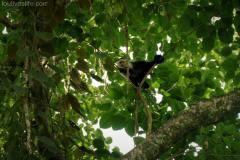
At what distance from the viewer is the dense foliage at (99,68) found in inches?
70.4

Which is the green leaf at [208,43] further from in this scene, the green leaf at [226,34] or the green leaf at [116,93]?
the green leaf at [116,93]

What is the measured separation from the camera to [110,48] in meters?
4.70

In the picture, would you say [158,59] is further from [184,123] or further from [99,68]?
[184,123]

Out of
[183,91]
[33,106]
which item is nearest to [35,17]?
[33,106]

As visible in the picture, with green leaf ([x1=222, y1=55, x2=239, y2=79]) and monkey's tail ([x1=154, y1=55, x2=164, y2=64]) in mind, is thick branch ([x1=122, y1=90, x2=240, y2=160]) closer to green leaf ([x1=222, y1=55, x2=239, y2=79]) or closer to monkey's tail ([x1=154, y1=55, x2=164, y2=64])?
green leaf ([x1=222, y1=55, x2=239, y2=79])

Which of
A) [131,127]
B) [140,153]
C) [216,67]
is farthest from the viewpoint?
[216,67]

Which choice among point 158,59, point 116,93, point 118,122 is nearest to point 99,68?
point 116,93

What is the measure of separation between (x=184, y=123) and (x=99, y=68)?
41.4 inches

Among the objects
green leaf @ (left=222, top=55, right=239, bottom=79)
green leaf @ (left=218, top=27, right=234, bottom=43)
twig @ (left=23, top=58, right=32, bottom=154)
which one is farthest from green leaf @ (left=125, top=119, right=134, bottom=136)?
twig @ (left=23, top=58, right=32, bottom=154)

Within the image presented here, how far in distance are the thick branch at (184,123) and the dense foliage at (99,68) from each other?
168 millimetres

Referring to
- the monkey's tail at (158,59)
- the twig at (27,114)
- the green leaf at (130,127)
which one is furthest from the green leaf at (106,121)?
the twig at (27,114)

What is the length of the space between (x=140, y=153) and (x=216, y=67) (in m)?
2.78

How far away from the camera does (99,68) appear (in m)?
3.44

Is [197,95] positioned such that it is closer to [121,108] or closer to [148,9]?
[121,108]
